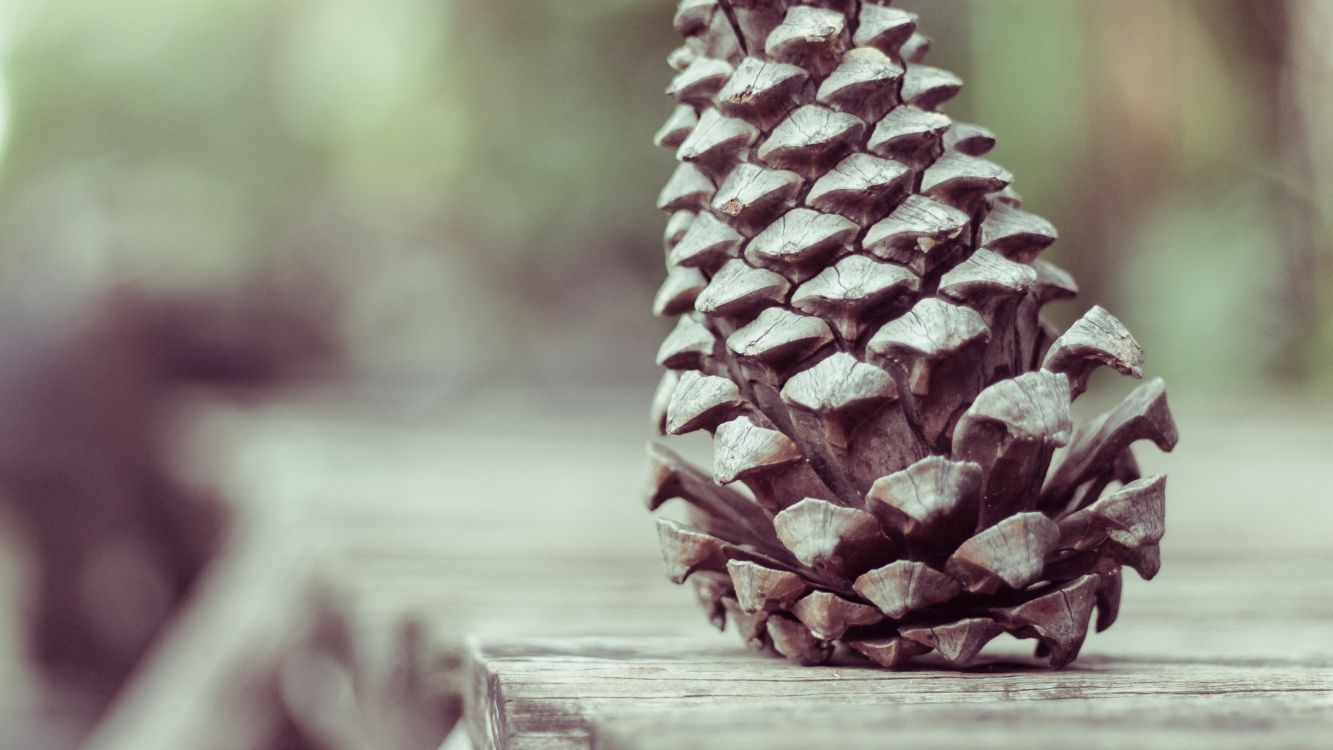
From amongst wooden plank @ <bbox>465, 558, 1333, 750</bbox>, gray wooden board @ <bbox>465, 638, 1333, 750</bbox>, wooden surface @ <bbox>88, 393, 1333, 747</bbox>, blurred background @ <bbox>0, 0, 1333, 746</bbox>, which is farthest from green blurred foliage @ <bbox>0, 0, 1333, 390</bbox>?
gray wooden board @ <bbox>465, 638, 1333, 750</bbox>

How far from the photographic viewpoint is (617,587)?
1055 millimetres

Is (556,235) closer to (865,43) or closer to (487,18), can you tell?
(487,18)

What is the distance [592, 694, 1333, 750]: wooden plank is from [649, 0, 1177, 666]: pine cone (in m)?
0.08

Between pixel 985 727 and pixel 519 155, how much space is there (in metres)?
4.80

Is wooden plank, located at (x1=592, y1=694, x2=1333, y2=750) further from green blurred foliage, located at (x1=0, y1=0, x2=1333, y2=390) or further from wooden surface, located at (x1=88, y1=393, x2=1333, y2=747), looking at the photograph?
green blurred foliage, located at (x1=0, y1=0, x2=1333, y2=390)

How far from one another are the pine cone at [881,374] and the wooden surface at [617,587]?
0.03 meters

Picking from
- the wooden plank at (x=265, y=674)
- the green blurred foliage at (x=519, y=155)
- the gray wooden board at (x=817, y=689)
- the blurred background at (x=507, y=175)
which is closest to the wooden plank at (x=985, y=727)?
the gray wooden board at (x=817, y=689)

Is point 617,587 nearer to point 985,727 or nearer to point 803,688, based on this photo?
point 803,688

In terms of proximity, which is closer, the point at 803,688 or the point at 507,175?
the point at 803,688

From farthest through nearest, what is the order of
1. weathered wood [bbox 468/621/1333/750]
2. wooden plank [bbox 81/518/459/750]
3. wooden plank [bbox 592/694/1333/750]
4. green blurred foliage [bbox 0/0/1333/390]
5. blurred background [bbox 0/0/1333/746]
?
green blurred foliage [bbox 0/0/1333/390]
blurred background [bbox 0/0/1333/746]
wooden plank [bbox 81/518/459/750]
weathered wood [bbox 468/621/1333/750]
wooden plank [bbox 592/694/1333/750]

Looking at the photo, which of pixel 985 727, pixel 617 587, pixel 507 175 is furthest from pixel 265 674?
pixel 507 175

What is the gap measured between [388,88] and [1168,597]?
4.74 metres

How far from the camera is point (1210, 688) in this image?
51 centimetres

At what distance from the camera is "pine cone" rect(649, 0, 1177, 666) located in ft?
1.73
